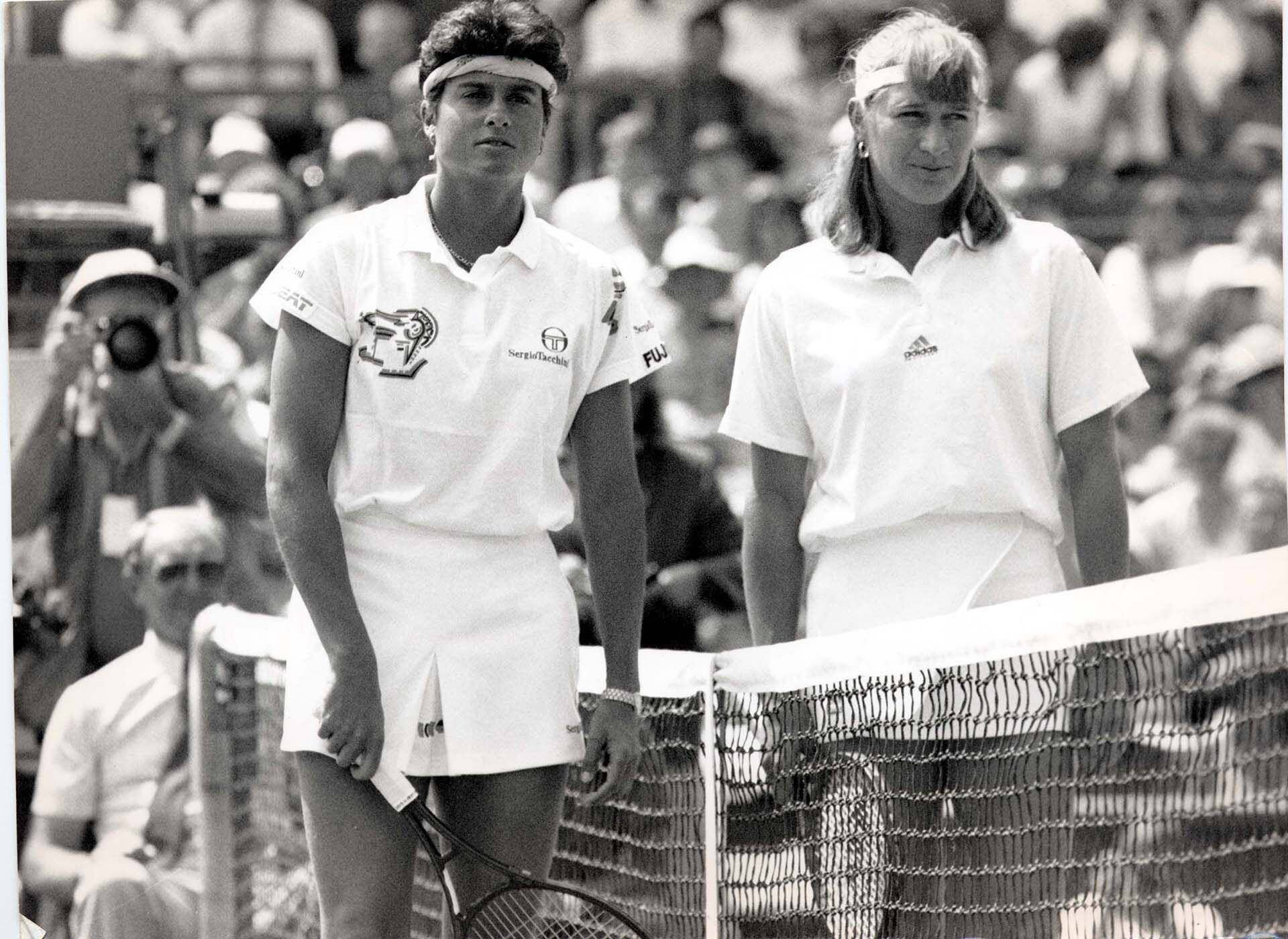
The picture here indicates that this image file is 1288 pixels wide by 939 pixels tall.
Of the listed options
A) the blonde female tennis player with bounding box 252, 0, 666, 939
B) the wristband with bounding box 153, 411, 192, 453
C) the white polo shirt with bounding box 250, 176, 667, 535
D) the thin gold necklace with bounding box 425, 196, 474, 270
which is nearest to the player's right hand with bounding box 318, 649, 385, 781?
the blonde female tennis player with bounding box 252, 0, 666, 939

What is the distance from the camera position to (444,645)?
2.05 meters

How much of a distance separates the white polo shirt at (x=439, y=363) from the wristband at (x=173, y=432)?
2.62ft

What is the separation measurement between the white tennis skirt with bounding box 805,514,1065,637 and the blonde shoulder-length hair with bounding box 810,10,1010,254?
1.25 ft

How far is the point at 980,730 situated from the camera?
7.29ft

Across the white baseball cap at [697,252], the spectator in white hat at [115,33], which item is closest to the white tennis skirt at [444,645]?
the white baseball cap at [697,252]

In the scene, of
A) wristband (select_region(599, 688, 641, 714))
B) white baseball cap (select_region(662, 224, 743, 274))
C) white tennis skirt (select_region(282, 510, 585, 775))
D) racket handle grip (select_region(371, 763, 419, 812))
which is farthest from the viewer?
white baseball cap (select_region(662, 224, 743, 274))

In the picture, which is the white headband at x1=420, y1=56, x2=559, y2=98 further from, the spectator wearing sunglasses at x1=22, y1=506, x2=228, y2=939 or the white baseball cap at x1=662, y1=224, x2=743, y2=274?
the spectator wearing sunglasses at x1=22, y1=506, x2=228, y2=939

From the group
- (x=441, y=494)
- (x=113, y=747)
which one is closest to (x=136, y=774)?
(x=113, y=747)

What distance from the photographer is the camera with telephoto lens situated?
280 cm

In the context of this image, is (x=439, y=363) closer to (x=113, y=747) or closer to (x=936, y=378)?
(x=936, y=378)

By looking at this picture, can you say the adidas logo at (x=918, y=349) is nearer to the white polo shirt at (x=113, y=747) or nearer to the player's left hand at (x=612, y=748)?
the player's left hand at (x=612, y=748)

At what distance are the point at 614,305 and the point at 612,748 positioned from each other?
556 millimetres

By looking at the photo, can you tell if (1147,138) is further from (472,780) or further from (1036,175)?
(472,780)

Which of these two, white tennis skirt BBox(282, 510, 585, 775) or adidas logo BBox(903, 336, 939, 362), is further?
adidas logo BBox(903, 336, 939, 362)
